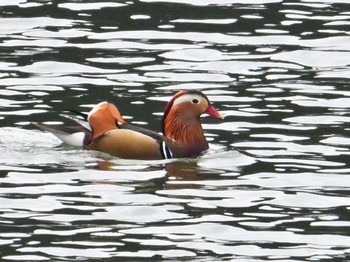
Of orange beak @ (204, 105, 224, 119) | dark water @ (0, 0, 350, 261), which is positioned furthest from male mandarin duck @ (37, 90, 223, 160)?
dark water @ (0, 0, 350, 261)

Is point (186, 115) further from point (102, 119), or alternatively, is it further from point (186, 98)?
point (102, 119)

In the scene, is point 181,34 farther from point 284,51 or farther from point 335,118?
point 335,118

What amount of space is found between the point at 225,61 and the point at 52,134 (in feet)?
11.3

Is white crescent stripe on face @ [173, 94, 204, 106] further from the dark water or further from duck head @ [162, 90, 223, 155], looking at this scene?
the dark water

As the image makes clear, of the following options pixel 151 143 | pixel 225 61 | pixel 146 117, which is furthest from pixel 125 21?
pixel 151 143

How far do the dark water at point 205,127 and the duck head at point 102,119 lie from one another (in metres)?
0.28

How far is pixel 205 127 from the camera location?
1792 cm

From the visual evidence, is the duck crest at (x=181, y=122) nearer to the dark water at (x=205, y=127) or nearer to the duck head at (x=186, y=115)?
the duck head at (x=186, y=115)

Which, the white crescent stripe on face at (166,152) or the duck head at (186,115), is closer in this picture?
the white crescent stripe on face at (166,152)

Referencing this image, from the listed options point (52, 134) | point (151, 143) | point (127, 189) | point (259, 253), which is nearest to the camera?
point (259, 253)

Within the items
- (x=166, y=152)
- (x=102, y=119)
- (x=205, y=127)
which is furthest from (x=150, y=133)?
(x=205, y=127)

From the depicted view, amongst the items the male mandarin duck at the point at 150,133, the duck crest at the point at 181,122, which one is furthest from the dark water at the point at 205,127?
the duck crest at the point at 181,122

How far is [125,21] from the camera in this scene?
72.4ft

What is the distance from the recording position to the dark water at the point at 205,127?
13281 mm
